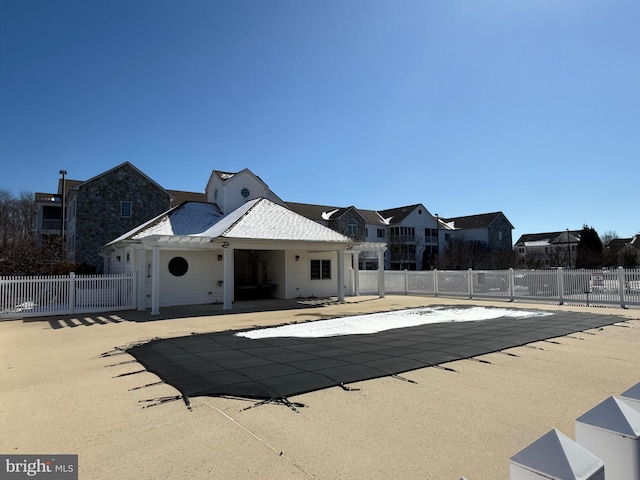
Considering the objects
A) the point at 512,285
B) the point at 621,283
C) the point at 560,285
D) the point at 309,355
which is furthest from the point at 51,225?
the point at 621,283

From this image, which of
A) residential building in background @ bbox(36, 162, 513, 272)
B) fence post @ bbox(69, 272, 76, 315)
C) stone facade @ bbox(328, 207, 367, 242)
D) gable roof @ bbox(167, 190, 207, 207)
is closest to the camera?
fence post @ bbox(69, 272, 76, 315)

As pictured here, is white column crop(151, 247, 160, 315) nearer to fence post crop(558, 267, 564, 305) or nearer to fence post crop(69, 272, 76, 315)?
fence post crop(69, 272, 76, 315)

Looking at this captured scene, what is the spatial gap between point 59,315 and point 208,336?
8593 millimetres

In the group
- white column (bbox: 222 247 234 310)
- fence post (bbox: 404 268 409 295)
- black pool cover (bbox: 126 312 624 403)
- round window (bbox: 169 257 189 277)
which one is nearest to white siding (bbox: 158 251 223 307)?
round window (bbox: 169 257 189 277)

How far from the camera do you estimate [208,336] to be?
946cm

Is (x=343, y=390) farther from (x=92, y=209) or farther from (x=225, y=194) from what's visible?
(x=92, y=209)

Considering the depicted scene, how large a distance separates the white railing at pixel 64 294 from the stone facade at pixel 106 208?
46.7ft

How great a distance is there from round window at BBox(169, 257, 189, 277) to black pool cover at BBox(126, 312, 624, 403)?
329 inches

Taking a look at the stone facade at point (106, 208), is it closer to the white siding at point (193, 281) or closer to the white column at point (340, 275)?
the white siding at point (193, 281)

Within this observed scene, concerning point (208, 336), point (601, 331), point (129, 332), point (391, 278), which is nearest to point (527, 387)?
point (601, 331)

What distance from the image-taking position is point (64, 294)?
14844 millimetres

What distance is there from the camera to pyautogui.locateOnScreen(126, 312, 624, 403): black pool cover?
536cm

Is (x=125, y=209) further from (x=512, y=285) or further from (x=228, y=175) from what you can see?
(x=512, y=285)

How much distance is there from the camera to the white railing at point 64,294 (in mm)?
13938
